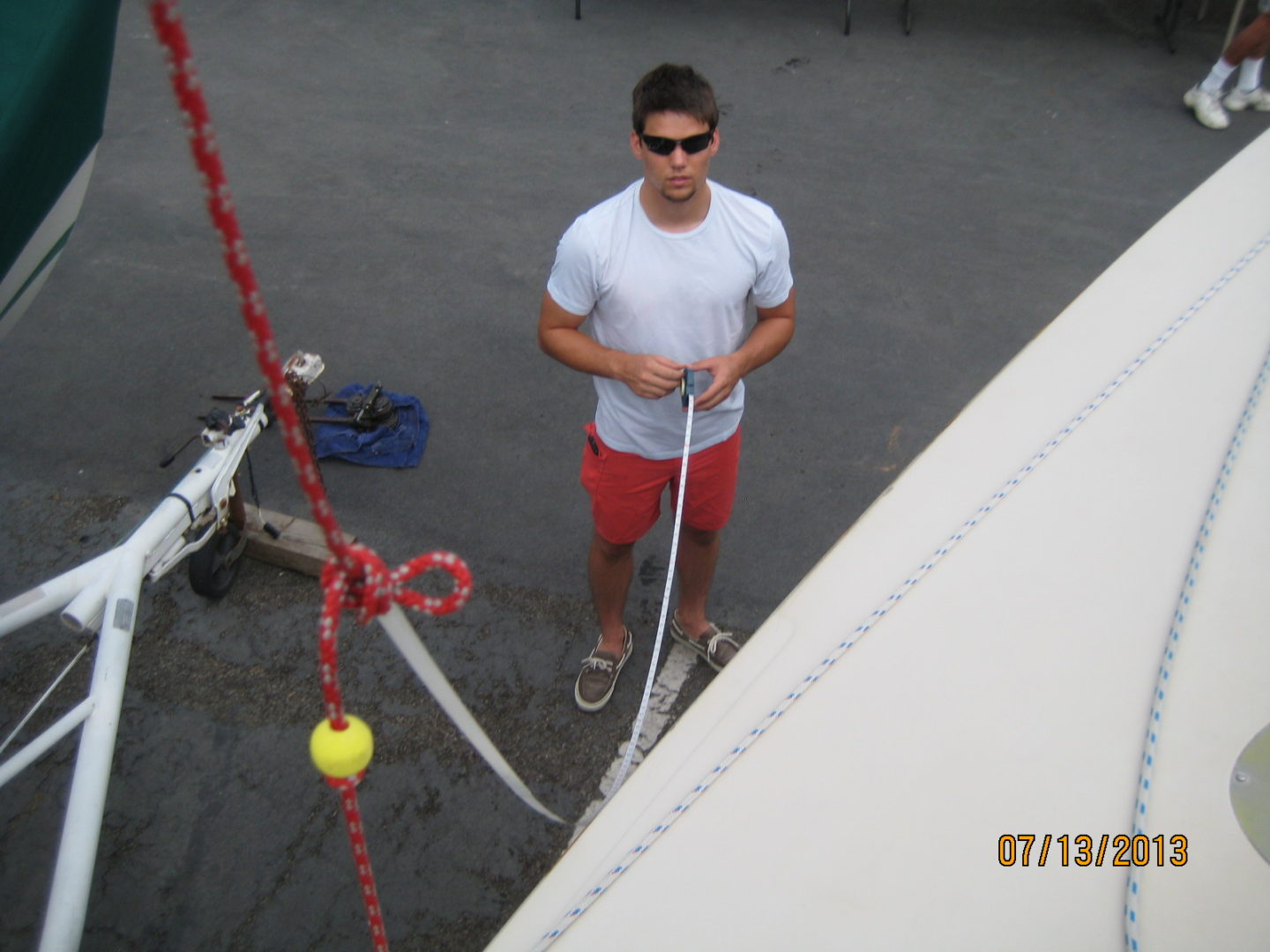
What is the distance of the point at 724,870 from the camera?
4.39ft

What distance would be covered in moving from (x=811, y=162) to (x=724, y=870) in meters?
4.43

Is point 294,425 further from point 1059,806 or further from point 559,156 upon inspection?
point 559,156

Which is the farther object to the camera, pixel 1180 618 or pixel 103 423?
pixel 103 423

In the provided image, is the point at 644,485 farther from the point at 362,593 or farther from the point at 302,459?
the point at 302,459

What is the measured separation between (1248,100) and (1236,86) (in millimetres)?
168

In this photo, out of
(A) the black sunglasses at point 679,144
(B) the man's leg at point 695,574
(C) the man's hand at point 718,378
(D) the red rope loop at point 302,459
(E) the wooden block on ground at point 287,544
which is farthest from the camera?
(E) the wooden block on ground at point 287,544

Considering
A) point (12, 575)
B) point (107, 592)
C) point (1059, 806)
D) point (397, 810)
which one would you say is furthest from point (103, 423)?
point (1059, 806)

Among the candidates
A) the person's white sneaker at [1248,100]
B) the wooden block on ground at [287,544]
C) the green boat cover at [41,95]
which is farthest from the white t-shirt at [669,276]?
the person's white sneaker at [1248,100]

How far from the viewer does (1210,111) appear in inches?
207

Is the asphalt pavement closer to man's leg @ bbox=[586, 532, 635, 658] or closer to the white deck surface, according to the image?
man's leg @ bbox=[586, 532, 635, 658]

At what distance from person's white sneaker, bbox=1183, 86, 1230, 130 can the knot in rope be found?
18.8ft

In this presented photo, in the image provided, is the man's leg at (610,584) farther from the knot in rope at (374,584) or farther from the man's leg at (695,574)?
the knot in rope at (374,584)

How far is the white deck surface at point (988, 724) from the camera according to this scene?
1.30 metres

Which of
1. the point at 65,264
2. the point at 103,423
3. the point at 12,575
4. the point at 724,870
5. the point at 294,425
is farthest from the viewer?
the point at 65,264
